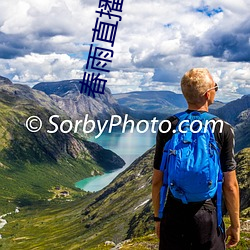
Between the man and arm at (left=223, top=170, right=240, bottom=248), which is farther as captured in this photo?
arm at (left=223, top=170, right=240, bottom=248)

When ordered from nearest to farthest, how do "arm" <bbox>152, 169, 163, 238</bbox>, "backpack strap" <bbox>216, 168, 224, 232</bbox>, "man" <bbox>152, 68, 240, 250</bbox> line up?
"backpack strap" <bbox>216, 168, 224, 232</bbox> → "man" <bbox>152, 68, 240, 250</bbox> → "arm" <bbox>152, 169, 163, 238</bbox>

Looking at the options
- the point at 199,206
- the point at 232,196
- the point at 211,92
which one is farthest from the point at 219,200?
the point at 211,92

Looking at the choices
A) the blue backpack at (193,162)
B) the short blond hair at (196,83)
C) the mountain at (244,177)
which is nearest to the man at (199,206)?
the short blond hair at (196,83)

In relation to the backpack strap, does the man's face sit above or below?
above

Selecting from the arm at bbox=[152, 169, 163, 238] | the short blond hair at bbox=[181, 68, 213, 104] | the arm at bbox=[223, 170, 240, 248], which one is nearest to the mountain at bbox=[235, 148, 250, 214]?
the arm at bbox=[223, 170, 240, 248]

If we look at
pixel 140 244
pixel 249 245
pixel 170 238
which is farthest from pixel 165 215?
pixel 140 244

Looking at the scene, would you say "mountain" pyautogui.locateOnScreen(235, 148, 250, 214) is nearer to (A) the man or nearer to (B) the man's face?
(A) the man

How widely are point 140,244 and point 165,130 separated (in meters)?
23.5

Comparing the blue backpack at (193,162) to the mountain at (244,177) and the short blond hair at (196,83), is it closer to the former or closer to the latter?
the short blond hair at (196,83)

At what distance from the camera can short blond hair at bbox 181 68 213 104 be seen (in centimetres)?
1076

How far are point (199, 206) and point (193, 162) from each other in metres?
1.39

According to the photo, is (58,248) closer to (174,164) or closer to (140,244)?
(140,244)

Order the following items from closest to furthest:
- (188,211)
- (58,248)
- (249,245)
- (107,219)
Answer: (188,211), (249,245), (58,248), (107,219)

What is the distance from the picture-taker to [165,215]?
11.1m
